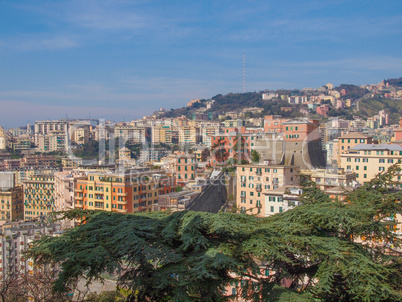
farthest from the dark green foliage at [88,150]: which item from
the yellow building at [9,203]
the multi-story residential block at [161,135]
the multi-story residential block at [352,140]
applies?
the multi-story residential block at [352,140]

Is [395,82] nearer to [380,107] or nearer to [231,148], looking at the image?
[380,107]

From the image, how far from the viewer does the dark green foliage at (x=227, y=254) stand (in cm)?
572

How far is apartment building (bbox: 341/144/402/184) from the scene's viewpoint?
21.8m

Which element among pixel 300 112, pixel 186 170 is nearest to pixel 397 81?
pixel 300 112

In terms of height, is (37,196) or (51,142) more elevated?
(51,142)

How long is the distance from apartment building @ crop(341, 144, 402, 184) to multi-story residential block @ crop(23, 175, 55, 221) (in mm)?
24490

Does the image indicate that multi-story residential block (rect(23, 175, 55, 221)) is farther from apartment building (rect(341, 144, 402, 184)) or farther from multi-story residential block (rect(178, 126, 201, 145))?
multi-story residential block (rect(178, 126, 201, 145))

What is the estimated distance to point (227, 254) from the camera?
6.05 meters

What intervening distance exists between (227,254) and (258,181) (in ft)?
53.7

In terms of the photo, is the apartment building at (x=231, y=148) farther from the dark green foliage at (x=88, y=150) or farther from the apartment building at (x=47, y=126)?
the apartment building at (x=47, y=126)

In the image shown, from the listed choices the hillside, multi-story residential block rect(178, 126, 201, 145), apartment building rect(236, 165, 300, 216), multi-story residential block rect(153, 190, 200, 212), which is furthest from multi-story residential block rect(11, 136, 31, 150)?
multi-story residential block rect(153, 190, 200, 212)

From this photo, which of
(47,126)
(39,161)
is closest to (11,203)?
(39,161)

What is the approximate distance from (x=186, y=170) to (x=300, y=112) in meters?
69.4

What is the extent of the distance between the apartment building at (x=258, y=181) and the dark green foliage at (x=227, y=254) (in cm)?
1389
